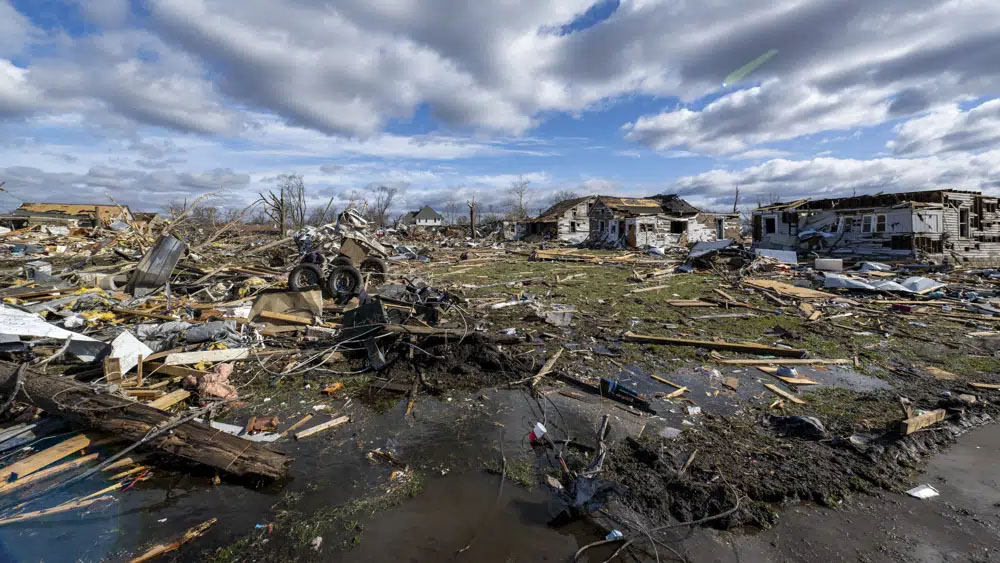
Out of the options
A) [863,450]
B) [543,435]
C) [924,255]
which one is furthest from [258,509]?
[924,255]

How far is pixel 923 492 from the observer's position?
3.54 meters

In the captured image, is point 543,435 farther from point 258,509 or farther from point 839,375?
point 839,375

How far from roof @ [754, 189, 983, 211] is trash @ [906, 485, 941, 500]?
25.3m

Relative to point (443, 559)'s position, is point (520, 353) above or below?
above

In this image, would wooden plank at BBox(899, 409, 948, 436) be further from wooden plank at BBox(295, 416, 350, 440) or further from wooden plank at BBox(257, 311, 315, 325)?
wooden plank at BBox(257, 311, 315, 325)

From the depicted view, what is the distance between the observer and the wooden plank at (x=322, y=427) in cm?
458

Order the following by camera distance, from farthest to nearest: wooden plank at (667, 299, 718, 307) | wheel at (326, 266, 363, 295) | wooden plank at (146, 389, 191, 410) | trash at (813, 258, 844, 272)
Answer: trash at (813, 258, 844, 272) < wooden plank at (667, 299, 718, 307) < wheel at (326, 266, 363, 295) < wooden plank at (146, 389, 191, 410)

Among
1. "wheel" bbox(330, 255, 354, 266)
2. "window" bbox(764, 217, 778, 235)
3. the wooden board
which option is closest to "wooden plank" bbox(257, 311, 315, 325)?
"wheel" bbox(330, 255, 354, 266)

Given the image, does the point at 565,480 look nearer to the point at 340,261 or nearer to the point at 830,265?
the point at 340,261

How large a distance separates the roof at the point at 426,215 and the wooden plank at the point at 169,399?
314 feet

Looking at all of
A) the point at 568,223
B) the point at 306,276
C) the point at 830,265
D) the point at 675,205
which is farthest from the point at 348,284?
the point at 675,205

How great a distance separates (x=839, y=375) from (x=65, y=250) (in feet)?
84.4

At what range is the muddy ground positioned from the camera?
3057 mm

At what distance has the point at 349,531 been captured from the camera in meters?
3.18
